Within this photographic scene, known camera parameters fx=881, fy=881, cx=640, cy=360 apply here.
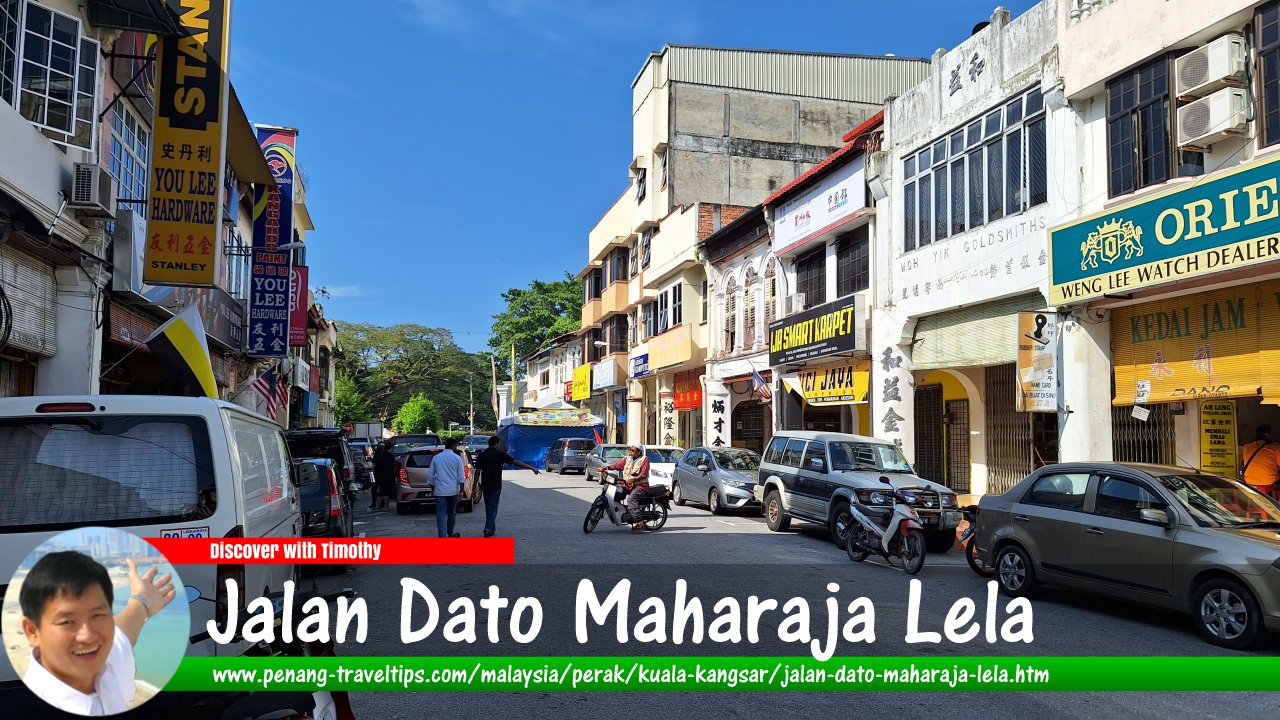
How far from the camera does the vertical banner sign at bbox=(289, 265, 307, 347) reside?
30297 millimetres

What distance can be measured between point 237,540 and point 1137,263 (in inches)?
510

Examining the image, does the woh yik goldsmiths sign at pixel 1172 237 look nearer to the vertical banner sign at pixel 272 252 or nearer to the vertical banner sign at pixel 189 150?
the vertical banner sign at pixel 189 150

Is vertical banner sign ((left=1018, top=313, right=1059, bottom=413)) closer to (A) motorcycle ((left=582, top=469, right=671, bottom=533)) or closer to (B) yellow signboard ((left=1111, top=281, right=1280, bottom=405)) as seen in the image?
(B) yellow signboard ((left=1111, top=281, right=1280, bottom=405))

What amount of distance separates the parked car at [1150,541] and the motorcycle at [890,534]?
1133 millimetres

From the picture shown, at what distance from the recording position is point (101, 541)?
260cm

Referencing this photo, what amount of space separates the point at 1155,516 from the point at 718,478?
38.3ft

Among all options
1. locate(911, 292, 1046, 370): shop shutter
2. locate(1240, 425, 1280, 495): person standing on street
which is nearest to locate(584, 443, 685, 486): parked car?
locate(911, 292, 1046, 370): shop shutter

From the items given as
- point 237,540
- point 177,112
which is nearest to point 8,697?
point 237,540

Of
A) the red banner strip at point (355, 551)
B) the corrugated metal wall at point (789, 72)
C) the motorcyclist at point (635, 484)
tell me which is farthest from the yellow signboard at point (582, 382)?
the red banner strip at point (355, 551)

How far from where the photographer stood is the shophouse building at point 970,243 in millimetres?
16031

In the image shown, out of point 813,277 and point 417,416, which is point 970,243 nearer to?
point 813,277

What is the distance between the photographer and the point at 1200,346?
13047mm

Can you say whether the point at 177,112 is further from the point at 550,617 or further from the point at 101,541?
the point at 101,541

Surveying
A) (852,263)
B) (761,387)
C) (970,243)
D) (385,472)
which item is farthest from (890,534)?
(761,387)
